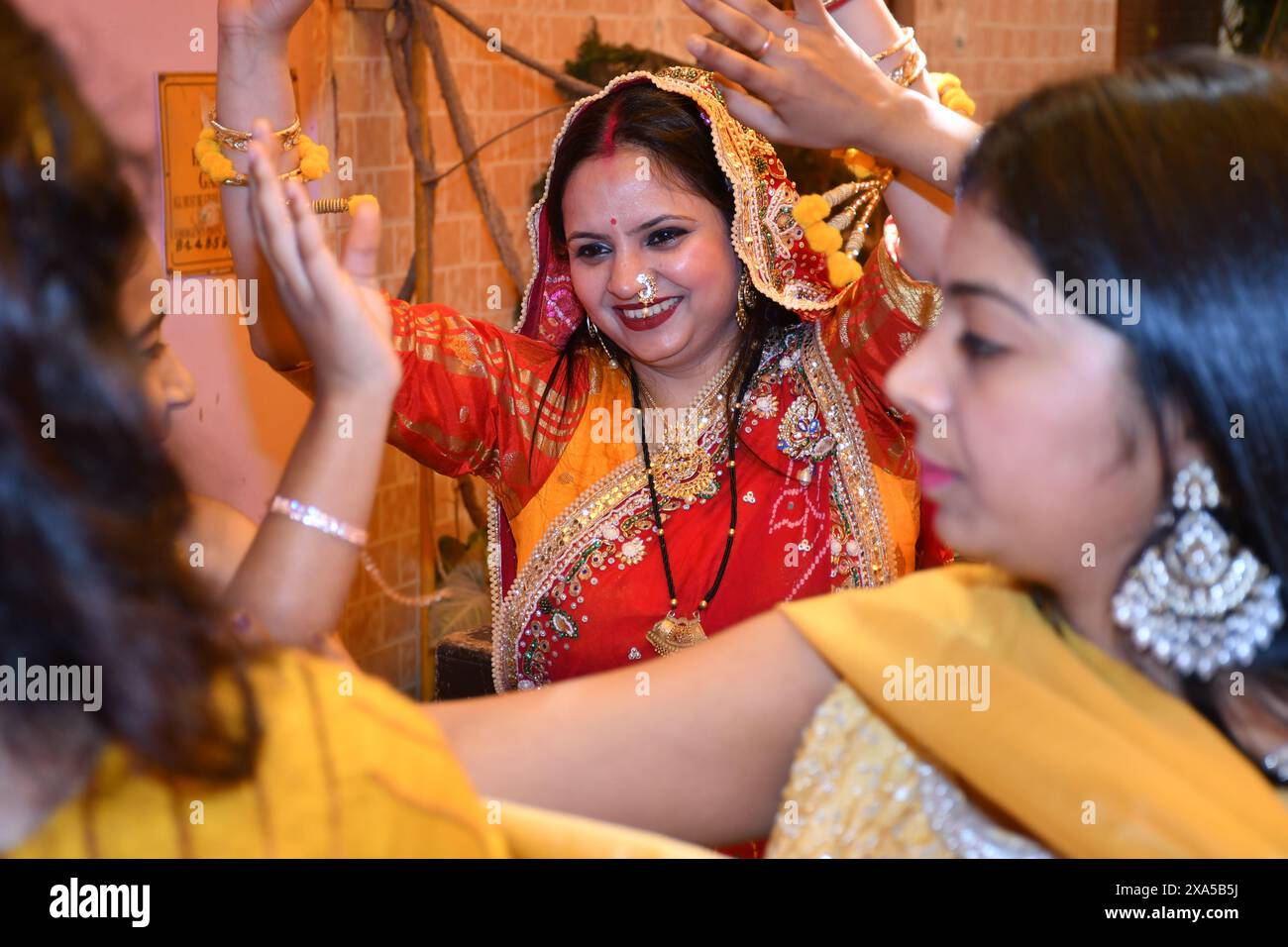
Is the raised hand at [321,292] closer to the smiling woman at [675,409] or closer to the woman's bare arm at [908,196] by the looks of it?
the woman's bare arm at [908,196]

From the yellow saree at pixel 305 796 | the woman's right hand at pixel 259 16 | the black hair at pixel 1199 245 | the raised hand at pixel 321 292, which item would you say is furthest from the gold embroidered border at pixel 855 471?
the yellow saree at pixel 305 796

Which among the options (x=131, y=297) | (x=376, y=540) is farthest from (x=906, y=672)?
(x=376, y=540)

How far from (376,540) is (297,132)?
220 centimetres

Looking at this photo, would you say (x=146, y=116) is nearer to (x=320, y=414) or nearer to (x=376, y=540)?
(x=376, y=540)

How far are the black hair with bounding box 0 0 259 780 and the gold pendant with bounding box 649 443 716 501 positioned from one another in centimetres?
165

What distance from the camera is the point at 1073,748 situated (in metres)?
1.16

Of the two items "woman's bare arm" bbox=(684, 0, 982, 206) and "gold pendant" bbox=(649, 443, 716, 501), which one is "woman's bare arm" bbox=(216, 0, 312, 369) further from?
"gold pendant" bbox=(649, 443, 716, 501)

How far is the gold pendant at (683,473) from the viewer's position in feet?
8.14

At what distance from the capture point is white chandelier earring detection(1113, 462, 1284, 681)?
1.12 metres

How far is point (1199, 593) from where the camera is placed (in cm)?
114

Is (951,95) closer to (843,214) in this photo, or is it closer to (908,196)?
(908,196)

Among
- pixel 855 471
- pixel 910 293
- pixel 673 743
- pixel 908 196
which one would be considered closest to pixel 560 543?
pixel 855 471

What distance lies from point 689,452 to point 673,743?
1.20 meters

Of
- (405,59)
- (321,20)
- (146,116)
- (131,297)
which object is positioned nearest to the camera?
(131,297)
